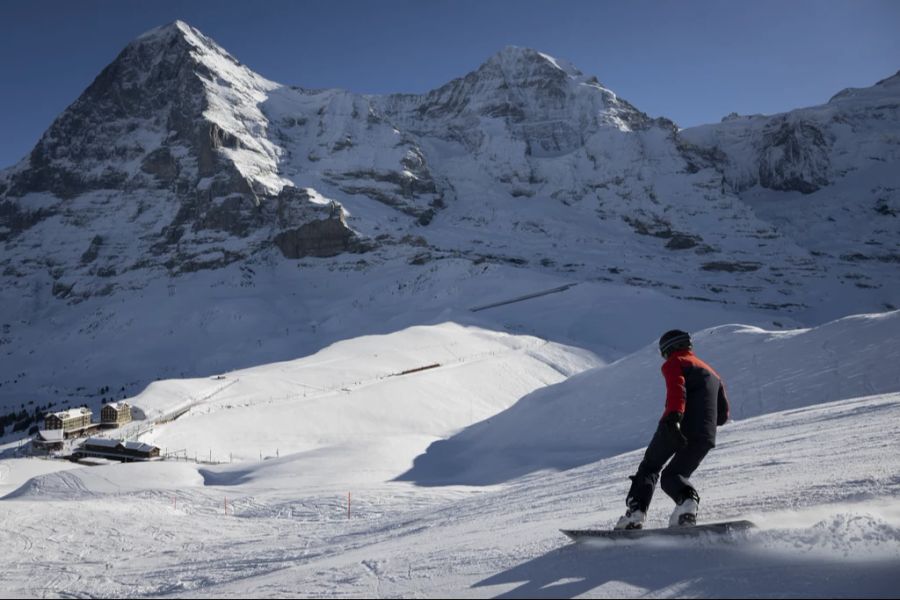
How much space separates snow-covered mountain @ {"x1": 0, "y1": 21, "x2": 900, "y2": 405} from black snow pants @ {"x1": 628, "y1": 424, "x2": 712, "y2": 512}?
4966 cm

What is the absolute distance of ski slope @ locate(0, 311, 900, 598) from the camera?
155 inches

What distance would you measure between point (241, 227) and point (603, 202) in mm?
69189

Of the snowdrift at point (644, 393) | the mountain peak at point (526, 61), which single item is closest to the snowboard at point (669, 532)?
the snowdrift at point (644, 393)

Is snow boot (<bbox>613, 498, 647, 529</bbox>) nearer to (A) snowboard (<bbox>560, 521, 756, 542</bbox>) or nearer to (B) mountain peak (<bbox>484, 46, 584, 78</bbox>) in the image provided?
(A) snowboard (<bbox>560, 521, 756, 542</bbox>)

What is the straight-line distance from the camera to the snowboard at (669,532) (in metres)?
4.10

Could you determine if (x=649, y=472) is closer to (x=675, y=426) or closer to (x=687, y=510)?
(x=687, y=510)

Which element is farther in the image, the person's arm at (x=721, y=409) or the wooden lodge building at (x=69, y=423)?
the wooden lodge building at (x=69, y=423)

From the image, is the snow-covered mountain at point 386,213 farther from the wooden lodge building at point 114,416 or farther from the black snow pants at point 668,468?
the black snow pants at point 668,468

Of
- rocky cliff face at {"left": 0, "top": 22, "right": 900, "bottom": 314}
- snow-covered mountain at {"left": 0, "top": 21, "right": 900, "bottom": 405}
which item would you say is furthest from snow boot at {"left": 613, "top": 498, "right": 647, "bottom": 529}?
rocky cliff face at {"left": 0, "top": 22, "right": 900, "bottom": 314}

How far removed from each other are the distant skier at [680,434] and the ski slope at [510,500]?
1.34 ft

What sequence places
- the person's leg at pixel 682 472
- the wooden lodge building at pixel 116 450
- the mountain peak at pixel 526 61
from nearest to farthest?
the person's leg at pixel 682 472 < the wooden lodge building at pixel 116 450 < the mountain peak at pixel 526 61

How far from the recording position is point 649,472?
471cm

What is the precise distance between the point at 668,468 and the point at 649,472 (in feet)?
0.57

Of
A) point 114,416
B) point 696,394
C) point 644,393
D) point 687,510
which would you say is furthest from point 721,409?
point 114,416
